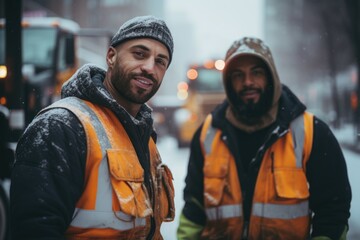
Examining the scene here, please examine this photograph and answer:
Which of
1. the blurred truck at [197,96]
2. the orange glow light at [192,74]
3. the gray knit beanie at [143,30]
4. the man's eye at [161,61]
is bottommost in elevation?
the blurred truck at [197,96]

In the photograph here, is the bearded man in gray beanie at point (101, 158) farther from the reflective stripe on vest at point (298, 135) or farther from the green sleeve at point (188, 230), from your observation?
the reflective stripe on vest at point (298, 135)

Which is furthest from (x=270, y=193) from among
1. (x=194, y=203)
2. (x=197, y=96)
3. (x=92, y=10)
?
(x=92, y=10)

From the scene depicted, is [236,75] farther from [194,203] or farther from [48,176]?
[48,176]

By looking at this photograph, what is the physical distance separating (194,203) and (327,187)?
948 millimetres

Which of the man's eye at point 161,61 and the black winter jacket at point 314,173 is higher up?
the man's eye at point 161,61

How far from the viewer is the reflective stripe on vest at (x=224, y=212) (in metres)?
2.88

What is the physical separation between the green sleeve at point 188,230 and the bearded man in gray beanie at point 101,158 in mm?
824

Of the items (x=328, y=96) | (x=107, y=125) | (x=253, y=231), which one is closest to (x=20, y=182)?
(x=107, y=125)

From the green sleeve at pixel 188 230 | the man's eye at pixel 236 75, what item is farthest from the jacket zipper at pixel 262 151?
the man's eye at pixel 236 75

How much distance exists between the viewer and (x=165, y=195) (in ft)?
7.68

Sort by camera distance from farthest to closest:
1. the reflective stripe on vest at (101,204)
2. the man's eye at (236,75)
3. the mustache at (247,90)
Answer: the man's eye at (236,75)
the mustache at (247,90)
the reflective stripe on vest at (101,204)

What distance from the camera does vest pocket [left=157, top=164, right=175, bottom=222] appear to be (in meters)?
2.28

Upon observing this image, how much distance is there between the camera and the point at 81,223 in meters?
1.80

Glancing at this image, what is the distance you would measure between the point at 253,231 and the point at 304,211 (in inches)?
14.2
